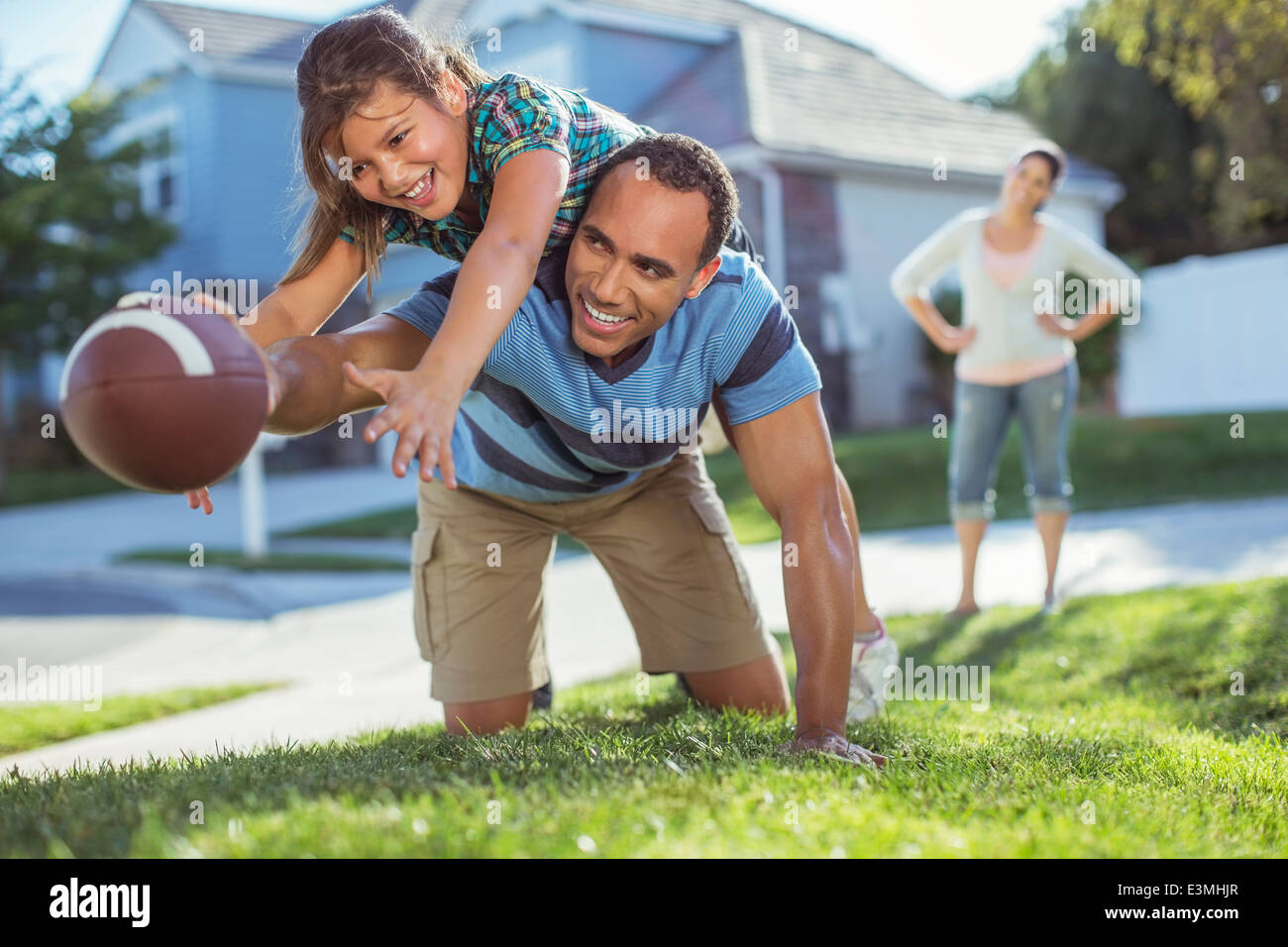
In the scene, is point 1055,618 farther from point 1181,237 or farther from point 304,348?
point 1181,237

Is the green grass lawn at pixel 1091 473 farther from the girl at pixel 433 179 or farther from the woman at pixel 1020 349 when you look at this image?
the girl at pixel 433 179

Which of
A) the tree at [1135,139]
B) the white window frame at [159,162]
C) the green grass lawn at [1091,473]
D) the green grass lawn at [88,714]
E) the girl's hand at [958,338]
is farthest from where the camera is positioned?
the tree at [1135,139]

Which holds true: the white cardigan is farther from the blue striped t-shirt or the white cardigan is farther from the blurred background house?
the blurred background house

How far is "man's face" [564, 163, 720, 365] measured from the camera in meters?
2.89

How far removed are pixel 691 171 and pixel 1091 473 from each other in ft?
29.9

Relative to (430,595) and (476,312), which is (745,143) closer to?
(430,595)

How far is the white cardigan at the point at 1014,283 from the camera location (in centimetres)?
612

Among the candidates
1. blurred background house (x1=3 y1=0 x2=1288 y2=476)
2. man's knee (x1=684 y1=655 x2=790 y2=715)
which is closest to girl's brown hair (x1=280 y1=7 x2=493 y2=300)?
man's knee (x1=684 y1=655 x2=790 y2=715)

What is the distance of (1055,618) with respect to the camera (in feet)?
19.2

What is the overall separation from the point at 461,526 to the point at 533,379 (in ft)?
3.31

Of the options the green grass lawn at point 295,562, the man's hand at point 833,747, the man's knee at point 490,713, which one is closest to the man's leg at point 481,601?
the man's knee at point 490,713

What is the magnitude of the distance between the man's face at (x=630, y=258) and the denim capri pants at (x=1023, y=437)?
3.52 metres
